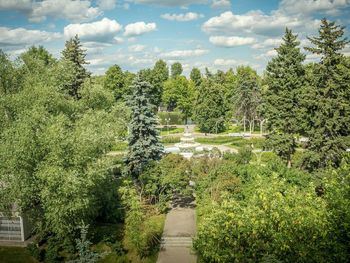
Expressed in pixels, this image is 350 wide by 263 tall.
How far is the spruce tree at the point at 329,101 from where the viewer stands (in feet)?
85.0

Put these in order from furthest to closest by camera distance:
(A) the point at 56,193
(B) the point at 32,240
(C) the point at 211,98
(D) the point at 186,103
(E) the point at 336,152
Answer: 1. (D) the point at 186,103
2. (C) the point at 211,98
3. (E) the point at 336,152
4. (B) the point at 32,240
5. (A) the point at 56,193

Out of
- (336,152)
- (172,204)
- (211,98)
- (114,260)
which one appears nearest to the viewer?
(114,260)

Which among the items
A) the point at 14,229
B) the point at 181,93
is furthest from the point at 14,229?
the point at 181,93

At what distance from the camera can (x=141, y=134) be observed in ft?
101

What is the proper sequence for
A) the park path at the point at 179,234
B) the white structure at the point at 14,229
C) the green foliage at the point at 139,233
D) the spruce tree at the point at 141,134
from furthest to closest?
the spruce tree at the point at 141,134 → the white structure at the point at 14,229 → the park path at the point at 179,234 → the green foliage at the point at 139,233

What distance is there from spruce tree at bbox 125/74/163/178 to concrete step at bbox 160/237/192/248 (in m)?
7.38

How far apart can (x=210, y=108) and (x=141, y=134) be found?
3622 centimetres

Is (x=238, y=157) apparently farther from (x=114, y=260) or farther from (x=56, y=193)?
(x=56, y=193)

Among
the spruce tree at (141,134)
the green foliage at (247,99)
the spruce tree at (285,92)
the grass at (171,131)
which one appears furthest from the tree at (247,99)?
the spruce tree at (141,134)

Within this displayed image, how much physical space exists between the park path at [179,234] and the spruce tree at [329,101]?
10551 mm

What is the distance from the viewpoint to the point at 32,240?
949 inches

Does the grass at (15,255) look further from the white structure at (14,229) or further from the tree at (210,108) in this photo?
the tree at (210,108)

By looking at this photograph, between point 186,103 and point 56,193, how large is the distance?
60.8 metres

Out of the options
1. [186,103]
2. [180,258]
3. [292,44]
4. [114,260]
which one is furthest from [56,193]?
[186,103]
